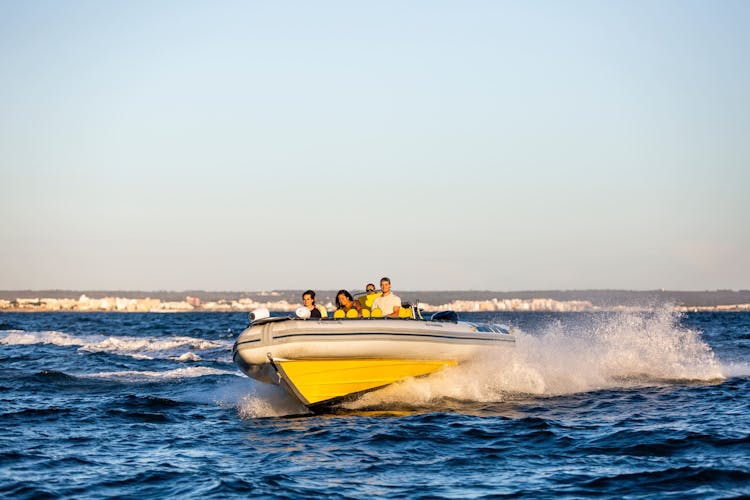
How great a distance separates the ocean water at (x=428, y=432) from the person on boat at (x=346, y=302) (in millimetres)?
1400

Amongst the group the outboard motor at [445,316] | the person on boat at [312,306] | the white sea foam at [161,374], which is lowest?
the white sea foam at [161,374]

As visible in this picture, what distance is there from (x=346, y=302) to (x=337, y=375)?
1.25m

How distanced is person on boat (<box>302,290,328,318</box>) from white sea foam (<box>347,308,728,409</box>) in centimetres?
157

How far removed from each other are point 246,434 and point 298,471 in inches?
108

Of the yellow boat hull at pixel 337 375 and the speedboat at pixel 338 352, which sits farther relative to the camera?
the yellow boat hull at pixel 337 375

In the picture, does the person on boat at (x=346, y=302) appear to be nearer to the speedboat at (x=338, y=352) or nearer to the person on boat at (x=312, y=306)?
the person on boat at (x=312, y=306)

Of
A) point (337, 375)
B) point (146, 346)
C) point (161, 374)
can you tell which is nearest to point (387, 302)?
point (337, 375)

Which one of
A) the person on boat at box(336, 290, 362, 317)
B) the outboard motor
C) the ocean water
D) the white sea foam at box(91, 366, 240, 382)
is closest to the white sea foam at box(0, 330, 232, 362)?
the white sea foam at box(91, 366, 240, 382)

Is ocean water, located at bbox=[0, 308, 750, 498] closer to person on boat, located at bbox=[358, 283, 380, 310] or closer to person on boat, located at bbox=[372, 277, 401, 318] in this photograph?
person on boat, located at bbox=[372, 277, 401, 318]

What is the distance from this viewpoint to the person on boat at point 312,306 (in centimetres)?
1405

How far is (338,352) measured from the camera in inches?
535

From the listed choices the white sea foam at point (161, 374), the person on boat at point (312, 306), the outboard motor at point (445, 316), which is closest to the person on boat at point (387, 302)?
the outboard motor at point (445, 316)

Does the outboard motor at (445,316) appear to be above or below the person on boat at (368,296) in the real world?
below

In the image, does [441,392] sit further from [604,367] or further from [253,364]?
[604,367]
